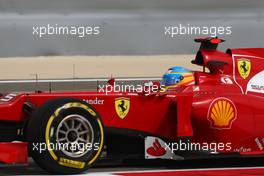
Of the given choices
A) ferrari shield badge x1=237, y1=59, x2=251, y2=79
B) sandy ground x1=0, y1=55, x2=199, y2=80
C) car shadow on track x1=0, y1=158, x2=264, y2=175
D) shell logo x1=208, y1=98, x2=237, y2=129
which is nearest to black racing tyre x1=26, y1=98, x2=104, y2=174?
car shadow on track x1=0, y1=158, x2=264, y2=175

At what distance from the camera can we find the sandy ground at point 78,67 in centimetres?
1398

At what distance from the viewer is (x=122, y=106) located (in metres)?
6.91

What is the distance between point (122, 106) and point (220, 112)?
42.0 inches

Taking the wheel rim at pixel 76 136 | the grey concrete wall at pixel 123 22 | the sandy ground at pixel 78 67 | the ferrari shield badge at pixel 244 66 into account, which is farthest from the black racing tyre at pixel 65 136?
the grey concrete wall at pixel 123 22

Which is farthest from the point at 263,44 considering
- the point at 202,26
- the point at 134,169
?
the point at 134,169

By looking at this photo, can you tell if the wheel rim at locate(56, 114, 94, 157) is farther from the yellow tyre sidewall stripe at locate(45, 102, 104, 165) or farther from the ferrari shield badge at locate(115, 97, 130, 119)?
the ferrari shield badge at locate(115, 97, 130, 119)

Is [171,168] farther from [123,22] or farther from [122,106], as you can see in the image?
[123,22]

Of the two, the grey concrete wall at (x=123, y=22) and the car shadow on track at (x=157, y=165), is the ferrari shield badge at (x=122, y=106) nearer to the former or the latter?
the car shadow on track at (x=157, y=165)

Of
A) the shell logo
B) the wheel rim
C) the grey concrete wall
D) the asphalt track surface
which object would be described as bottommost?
→ the asphalt track surface

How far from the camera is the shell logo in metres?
7.10

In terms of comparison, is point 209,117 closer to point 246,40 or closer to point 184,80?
point 184,80

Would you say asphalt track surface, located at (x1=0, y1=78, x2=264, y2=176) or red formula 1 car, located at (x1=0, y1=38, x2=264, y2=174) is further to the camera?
asphalt track surface, located at (x1=0, y1=78, x2=264, y2=176)

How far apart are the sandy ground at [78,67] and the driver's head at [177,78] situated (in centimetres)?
617

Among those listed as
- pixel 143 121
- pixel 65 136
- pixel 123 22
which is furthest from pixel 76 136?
pixel 123 22
